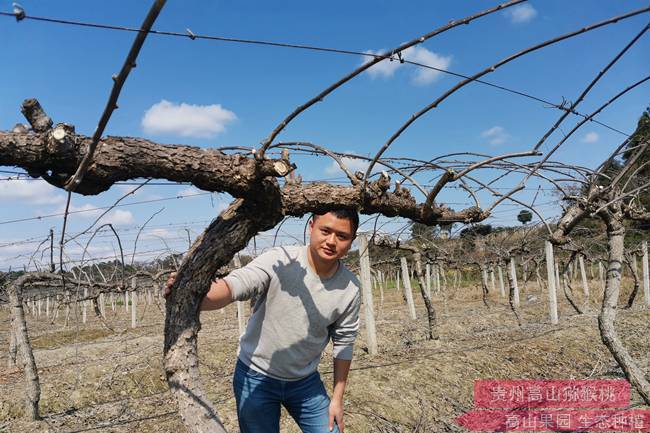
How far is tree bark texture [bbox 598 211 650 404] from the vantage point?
12.3 feet

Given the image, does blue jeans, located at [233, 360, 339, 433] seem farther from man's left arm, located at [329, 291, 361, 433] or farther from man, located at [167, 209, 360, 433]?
man's left arm, located at [329, 291, 361, 433]

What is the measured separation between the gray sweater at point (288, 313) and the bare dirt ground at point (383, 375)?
1.52m

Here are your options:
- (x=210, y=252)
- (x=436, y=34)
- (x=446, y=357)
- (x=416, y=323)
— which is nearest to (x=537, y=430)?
(x=446, y=357)

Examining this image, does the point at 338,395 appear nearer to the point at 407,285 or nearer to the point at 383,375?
the point at 383,375

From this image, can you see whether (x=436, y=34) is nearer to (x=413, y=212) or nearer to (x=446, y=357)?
(x=413, y=212)

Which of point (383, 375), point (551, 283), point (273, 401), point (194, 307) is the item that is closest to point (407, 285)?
point (551, 283)

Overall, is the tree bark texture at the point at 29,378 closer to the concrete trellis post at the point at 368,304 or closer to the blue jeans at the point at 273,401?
the blue jeans at the point at 273,401

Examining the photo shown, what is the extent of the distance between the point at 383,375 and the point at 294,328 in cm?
412

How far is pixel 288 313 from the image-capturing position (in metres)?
Result: 2.25

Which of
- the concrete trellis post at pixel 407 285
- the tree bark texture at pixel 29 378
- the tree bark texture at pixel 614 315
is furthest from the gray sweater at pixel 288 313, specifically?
the concrete trellis post at pixel 407 285

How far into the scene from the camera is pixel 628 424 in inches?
176

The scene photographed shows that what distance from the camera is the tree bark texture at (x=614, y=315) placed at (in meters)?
3.75

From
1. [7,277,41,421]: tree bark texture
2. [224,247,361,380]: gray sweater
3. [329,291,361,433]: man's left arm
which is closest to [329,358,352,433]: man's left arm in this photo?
[329,291,361,433]: man's left arm

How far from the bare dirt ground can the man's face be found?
1.91 metres
